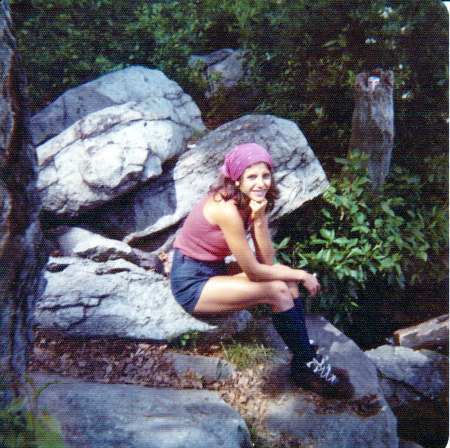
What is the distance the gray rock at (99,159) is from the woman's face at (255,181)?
1113 millimetres

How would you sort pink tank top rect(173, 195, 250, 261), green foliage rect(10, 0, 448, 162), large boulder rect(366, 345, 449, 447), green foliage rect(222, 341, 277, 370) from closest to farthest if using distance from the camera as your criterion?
pink tank top rect(173, 195, 250, 261) < green foliage rect(222, 341, 277, 370) < large boulder rect(366, 345, 449, 447) < green foliage rect(10, 0, 448, 162)

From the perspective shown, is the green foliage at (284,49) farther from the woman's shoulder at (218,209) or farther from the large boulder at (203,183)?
the woman's shoulder at (218,209)

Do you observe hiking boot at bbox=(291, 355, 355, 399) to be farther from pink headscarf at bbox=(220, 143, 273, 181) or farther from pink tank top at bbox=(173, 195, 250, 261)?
pink headscarf at bbox=(220, 143, 273, 181)

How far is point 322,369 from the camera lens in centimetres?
241

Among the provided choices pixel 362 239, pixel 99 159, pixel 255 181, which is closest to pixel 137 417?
pixel 255 181

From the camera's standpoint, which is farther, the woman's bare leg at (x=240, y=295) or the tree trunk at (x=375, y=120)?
the tree trunk at (x=375, y=120)

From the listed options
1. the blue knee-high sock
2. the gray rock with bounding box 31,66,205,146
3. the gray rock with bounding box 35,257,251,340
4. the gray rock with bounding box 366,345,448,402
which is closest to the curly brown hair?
the blue knee-high sock

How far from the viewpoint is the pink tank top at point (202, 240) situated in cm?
234

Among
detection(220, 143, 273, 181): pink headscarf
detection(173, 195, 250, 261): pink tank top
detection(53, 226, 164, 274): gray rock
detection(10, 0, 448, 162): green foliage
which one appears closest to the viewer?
detection(220, 143, 273, 181): pink headscarf

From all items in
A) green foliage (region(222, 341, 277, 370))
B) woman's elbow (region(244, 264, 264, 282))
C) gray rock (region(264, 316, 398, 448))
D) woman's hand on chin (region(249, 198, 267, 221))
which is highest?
woman's hand on chin (region(249, 198, 267, 221))

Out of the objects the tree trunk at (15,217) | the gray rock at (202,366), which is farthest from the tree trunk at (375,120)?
the tree trunk at (15,217)

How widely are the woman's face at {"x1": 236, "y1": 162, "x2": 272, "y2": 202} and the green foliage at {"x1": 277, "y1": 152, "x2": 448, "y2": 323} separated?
1.14m

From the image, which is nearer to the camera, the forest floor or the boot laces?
the forest floor

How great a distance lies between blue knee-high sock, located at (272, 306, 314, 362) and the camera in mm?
2311
